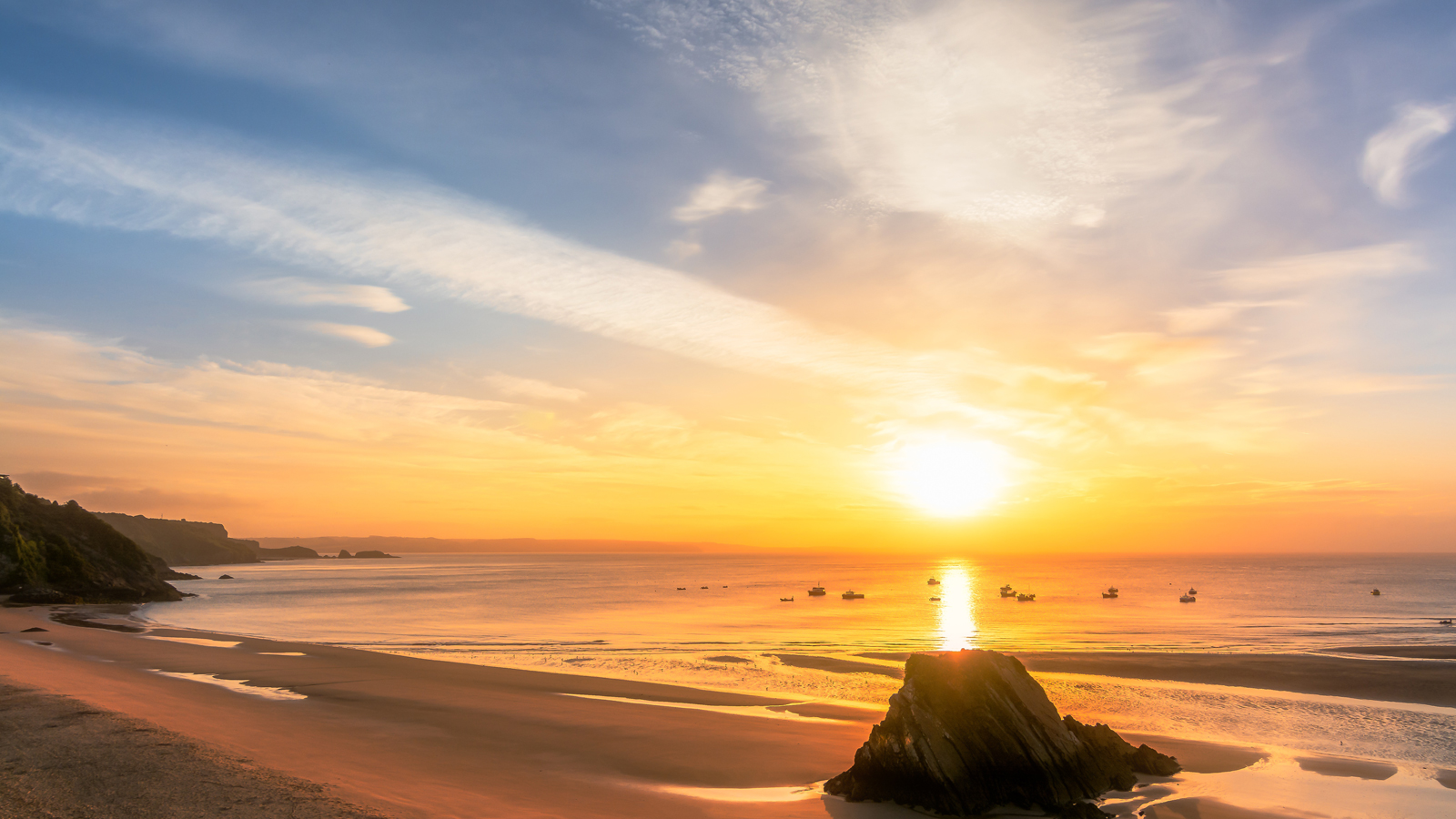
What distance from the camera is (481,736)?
63.5ft

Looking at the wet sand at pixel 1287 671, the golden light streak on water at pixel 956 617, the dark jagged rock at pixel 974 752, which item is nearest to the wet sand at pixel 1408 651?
the wet sand at pixel 1287 671

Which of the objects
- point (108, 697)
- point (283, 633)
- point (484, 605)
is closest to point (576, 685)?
point (108, 697)

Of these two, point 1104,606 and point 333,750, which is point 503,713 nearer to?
point 333,750

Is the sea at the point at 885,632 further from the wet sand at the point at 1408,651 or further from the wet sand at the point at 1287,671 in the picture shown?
the wet sand at the point at 1287,671

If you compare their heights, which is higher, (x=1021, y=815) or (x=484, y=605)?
(x=1021, y=815)

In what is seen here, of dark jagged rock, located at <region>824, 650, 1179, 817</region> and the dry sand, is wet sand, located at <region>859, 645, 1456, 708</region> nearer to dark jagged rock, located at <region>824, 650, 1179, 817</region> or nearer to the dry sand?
dark jagged rock, located at <region>824, 650, 1179, 817</region>

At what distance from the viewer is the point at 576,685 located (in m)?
28.6

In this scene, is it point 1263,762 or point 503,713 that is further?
point 503,713

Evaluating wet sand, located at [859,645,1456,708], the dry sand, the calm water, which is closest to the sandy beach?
the dry sand

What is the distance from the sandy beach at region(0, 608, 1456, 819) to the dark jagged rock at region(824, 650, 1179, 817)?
22.1 inches

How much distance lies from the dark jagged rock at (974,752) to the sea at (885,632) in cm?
977

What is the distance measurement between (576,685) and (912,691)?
18217 millimetres

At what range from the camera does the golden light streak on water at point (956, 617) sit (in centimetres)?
4962

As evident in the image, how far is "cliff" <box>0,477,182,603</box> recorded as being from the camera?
6109 centimetres
